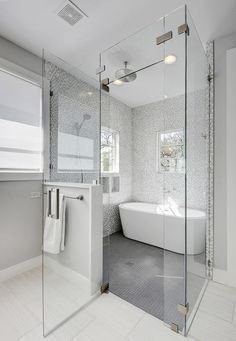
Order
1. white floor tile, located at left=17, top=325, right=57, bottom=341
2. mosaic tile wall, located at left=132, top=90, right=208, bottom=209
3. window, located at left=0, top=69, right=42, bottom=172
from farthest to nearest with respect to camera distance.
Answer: window, located at left=0, top=69, right=42, bottom=172, mosaic tile wall, located at left=132, top=90, right=208, bottom=209, white floor tile, located at left=17, top=325, right=57, bottom=341

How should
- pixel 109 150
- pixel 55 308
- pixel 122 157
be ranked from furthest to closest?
1. pixel 122 157
2. pixel 109 150
3. pixel 55 308

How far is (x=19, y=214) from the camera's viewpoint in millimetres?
2281

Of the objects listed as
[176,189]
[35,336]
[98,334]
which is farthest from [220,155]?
[35,336]

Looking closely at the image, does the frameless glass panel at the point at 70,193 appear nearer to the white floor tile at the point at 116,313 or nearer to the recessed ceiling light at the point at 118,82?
the white floor tile at the point at 116,313

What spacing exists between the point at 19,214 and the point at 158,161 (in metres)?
2.03

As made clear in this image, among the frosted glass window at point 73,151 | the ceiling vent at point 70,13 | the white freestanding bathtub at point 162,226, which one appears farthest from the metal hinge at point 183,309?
the ceiling vent at point 70,13

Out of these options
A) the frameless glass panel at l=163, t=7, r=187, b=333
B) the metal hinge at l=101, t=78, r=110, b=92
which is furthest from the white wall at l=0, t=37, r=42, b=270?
the frameless glass panel at l=163, t=7, r=187, b=333

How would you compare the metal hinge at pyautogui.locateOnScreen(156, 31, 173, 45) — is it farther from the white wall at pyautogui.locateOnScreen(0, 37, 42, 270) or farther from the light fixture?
the white wall at pyautogui.locateOnScreen(0, 37, 42, 270)

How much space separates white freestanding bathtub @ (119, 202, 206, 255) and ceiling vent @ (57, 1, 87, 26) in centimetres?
208

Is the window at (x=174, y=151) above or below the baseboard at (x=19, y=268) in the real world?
above

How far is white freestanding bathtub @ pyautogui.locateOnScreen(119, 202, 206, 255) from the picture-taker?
1.68 meters

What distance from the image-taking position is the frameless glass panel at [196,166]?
5.33ft

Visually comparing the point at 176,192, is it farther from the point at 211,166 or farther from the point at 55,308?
the point at 55,308

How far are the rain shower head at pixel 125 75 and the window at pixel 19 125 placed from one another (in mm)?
1083
